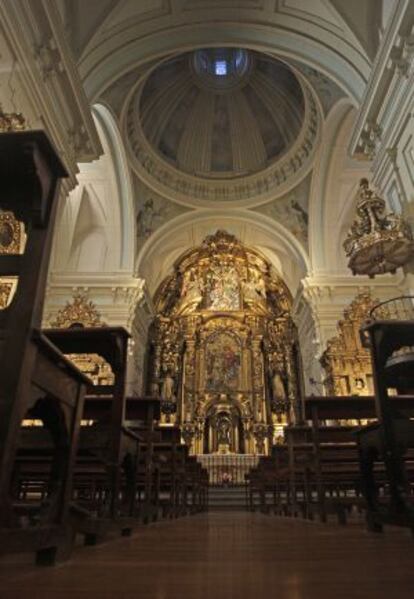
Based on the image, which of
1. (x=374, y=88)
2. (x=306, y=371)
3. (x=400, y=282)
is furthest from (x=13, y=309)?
(x=306, y=371)

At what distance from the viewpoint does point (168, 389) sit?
12898mm

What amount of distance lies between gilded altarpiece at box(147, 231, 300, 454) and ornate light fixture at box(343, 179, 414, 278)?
719 cm

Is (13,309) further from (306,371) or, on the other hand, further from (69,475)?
(306,371)

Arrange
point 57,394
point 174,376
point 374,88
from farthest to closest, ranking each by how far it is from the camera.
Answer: point 174,376, point 374,88, point 57,394

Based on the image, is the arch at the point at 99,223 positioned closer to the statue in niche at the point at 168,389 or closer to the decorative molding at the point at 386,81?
the statue in niche at the point at 168,389

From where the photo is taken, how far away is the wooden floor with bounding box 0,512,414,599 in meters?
0.94

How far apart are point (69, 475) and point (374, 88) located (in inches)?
235

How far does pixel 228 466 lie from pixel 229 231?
7045 mm

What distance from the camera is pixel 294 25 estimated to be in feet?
22.1

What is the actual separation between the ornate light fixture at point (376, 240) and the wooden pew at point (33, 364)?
15.5 ft

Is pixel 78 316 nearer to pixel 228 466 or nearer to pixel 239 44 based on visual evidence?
pixel 228 466

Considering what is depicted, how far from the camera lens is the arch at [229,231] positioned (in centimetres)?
1209

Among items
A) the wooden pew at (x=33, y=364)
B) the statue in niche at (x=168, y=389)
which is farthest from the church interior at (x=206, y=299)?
the statue in niche at (x=168, y=389)

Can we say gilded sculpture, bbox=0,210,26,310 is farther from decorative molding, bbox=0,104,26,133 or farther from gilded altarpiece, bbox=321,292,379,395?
gilded altarpiece, bbox=321,292,379,395
